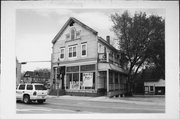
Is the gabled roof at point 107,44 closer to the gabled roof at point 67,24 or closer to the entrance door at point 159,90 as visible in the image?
the gabled roof at point 67,24

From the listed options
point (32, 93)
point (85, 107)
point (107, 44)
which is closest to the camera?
point (85, 107)

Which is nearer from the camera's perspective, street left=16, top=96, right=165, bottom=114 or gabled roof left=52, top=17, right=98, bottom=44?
street left=16, top=96, right=165, bottom=114

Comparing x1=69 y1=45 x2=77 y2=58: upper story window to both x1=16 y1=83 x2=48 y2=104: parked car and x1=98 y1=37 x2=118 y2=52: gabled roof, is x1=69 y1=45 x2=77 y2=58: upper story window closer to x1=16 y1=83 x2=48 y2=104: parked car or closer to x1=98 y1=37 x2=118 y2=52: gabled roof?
x1=98 y1=37 x2=118 y2=52: gabled roof

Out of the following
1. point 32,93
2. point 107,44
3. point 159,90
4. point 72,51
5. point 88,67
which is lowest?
point 32,93

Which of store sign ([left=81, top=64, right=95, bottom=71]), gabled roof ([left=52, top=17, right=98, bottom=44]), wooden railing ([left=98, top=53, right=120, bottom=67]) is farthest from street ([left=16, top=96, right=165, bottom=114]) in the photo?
gabled roof ([left=52, top=17, right=98, bottom=44])

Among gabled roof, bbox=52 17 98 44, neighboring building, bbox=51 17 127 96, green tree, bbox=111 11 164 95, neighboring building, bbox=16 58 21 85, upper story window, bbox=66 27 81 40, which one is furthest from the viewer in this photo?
upper story window, bbox=66 27 81 40

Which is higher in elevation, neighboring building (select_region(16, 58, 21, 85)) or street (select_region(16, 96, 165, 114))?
neighboring building (select_region(16, 58, 21, 85))

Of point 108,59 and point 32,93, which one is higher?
point 108,59

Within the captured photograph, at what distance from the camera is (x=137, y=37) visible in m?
6.56

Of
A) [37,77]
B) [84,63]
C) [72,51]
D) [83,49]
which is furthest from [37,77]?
[83,49]

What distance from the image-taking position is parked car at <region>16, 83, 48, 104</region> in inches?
257

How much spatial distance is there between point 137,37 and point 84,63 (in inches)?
59.0

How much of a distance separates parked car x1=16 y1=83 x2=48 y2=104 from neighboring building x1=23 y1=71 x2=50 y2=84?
0.12 m

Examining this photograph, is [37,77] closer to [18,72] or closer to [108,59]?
[18,72]
